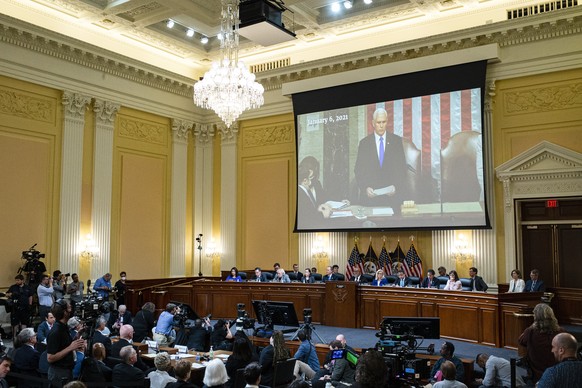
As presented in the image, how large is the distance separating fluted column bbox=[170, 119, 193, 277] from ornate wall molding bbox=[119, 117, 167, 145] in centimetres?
44

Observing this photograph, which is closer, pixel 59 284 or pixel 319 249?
pixel 59 284

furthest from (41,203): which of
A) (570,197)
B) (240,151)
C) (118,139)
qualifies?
(570,197)

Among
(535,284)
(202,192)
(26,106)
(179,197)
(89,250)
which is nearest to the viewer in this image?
(535,284)

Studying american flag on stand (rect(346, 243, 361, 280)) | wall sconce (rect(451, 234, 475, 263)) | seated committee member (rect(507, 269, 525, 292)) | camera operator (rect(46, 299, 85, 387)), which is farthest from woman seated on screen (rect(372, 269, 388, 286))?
camera operator (rect(46, 299, 85, 387))

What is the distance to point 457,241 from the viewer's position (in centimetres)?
1390

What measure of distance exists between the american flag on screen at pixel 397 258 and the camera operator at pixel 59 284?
26.6 feet

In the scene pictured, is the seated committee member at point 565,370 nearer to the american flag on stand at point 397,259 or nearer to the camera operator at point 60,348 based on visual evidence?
the camera operator at point 60,348

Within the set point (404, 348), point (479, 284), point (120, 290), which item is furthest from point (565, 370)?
point (120, 290)

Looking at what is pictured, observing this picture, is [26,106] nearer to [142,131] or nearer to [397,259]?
[142,131]

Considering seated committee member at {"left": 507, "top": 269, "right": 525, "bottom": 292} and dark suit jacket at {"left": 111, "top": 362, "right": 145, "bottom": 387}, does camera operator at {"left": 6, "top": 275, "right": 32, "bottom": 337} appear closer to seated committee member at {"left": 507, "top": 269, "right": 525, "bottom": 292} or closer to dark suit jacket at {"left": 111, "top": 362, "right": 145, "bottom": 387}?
dark suit jacket at {"left": 111, "top": 362, "right": 145, "bottom": 387}

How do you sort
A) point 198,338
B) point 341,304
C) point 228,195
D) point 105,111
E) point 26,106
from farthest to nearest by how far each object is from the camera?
point 228,195, point 105,111, point 26,106, point 341,304, point 198,338

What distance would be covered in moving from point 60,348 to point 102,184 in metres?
10.5

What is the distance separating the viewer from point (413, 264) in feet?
47.0

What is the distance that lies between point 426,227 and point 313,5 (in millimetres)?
6529
